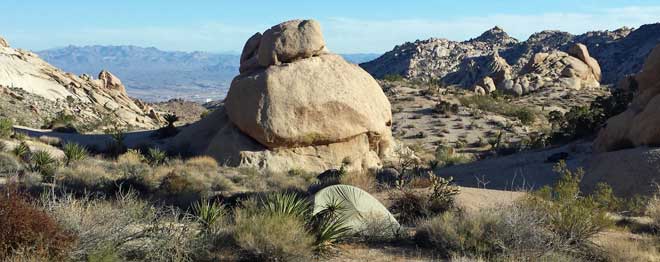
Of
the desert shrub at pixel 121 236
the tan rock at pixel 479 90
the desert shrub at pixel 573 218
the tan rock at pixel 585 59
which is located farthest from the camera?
the tan rock at pixel 585 59

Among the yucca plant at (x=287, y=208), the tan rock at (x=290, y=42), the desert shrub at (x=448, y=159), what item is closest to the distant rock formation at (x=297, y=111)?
the tan rock at (x=290, y=42)

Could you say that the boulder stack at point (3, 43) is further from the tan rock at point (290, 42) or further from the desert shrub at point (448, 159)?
the desert shrub at point (448, 159)

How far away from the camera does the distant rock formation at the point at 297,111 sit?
19.1m

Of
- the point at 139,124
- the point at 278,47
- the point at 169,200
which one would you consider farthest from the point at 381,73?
the point at 169,200

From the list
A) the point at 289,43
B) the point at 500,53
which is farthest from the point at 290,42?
the point at 500,53

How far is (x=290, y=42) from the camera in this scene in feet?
66.9

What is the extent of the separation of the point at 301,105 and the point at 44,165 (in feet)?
25.3

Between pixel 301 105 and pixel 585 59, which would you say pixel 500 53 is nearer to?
pixel 585 59

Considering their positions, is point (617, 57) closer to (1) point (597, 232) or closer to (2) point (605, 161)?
(2) point (605, 161)

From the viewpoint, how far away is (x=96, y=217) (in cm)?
668

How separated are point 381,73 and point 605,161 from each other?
93.1m

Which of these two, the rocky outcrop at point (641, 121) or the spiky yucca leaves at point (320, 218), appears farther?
the rocky outcrop at point (641, 121)

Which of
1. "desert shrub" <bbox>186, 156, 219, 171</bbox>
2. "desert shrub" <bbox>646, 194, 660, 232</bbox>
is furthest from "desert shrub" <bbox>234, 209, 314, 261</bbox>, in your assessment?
"desert shrub" <bbox>186, 156, 219, 171</bbox>

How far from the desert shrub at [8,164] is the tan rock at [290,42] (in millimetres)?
8446
